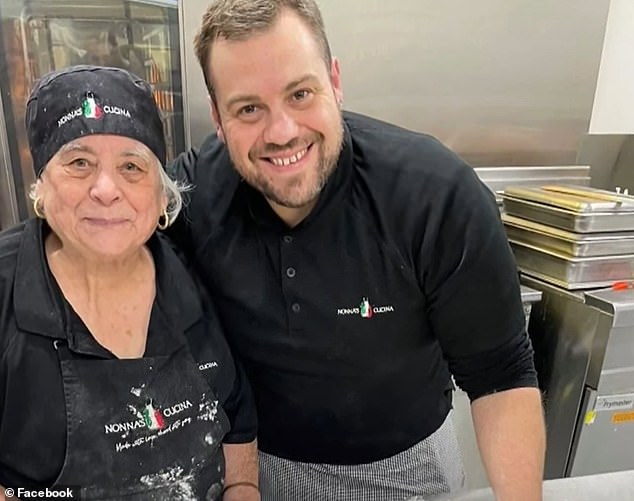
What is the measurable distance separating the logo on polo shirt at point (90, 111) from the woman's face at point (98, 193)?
29mm

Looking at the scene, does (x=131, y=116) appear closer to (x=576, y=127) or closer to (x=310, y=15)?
(x=310, y=15)

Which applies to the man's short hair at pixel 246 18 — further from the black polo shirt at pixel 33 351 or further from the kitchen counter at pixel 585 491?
the kitchen counter at pixel 585 491

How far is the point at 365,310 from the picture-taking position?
1.03m

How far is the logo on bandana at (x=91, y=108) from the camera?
2.64 feet

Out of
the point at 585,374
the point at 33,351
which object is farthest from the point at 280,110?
the point at 585,374

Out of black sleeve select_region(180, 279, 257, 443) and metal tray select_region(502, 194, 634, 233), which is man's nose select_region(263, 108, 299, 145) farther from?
metal tray select_region(502, 194, 634, 233)

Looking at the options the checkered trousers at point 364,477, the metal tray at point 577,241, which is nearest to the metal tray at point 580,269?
the metal tray at point 577,241

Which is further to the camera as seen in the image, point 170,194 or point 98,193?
point 170,194

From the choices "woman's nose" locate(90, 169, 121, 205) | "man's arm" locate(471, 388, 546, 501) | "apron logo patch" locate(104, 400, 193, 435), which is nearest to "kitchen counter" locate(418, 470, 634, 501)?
"man's arm" locate(471, 388, 546, 501)

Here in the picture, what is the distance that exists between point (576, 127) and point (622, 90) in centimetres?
17

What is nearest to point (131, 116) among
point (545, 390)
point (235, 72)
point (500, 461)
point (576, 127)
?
point (235, 72)

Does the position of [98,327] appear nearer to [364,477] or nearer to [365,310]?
[365,310]

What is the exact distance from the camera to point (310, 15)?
2.98 feet

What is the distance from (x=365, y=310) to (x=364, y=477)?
1.20 ft
